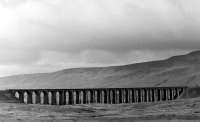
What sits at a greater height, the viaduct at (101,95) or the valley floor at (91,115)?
the valley floor at (91,115)

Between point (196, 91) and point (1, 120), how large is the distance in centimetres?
8178

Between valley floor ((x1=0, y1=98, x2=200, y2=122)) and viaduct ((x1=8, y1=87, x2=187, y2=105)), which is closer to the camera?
valley floor ((x1=0, y1=98, x2=200, y2=122))

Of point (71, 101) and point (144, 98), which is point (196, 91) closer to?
point (144, 98)

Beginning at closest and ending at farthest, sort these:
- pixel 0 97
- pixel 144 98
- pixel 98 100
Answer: pixel 0 97 < pixel 98 100 < pixel 144 98

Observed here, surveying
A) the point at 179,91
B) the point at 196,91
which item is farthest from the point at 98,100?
the point at 179,91

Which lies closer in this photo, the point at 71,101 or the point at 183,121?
the point at 183,121

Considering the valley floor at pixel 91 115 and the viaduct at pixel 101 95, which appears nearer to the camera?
the valley floor at pixel 91 115

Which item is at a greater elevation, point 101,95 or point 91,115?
point 91,115

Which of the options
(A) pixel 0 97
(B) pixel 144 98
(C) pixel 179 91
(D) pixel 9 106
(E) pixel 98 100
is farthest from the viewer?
(C) pixel 179 91

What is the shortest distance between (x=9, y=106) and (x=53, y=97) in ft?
82.1

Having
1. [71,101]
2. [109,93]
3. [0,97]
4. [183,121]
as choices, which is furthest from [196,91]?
[183,121]

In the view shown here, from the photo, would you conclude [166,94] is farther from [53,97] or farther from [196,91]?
[53,97]

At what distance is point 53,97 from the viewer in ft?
330

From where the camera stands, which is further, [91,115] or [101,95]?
[101,95]
